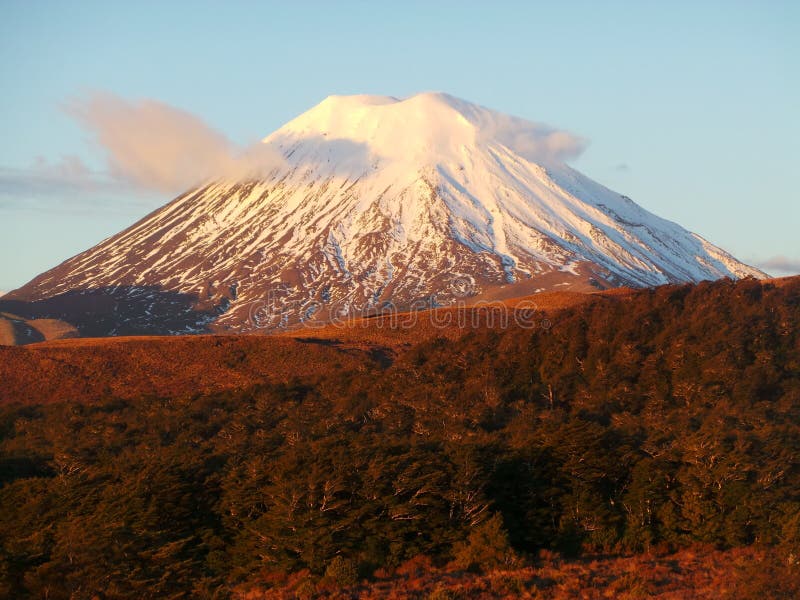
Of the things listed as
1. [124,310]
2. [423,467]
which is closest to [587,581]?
[423,467]

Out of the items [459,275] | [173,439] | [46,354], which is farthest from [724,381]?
[459,275]

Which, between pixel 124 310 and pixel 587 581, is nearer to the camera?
pixel 587 581

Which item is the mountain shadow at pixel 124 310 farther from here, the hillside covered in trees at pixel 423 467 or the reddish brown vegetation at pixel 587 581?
the reddish brown vegetation at pixel 587 581

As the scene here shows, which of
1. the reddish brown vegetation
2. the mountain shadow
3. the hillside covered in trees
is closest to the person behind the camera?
the reddish brown vegetation

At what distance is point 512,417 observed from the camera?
5516 centimetres

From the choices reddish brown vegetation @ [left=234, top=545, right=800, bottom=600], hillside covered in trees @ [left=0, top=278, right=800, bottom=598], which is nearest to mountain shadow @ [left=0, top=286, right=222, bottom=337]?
hillside covered in trees @ [left=0, top=278, right=800, bottom=598]

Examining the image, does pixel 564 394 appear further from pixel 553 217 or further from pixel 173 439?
pixel 553 217

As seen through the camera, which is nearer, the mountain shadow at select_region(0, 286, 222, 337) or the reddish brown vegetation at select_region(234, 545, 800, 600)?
the reddish brown vegetation at select_region(234, 545, 800, 600)

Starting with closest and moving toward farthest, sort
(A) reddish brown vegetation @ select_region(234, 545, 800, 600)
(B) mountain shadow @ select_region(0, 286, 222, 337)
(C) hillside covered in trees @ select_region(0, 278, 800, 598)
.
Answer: (A) reddish brown vegetation @ select_region(234, 545, 800, 600) → (C) hillside covered in trees @ select_region(0, 278, 800, 598) → (B) mountain shadow @ select_region(0, 286, 222, 337)

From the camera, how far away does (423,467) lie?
40.4 metres

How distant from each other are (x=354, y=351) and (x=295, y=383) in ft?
46.3

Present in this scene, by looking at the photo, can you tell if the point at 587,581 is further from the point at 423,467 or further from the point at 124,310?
the point at 124,310

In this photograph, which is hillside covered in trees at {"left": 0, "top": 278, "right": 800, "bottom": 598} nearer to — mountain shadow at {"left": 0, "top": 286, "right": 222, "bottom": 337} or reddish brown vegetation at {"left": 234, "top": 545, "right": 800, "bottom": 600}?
reddish brown vegetation at {"left": 234, "top": 545, "right": 800, "bottom": 600}

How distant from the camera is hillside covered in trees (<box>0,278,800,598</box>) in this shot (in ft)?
118
